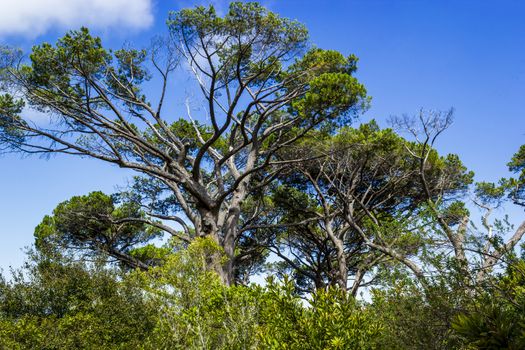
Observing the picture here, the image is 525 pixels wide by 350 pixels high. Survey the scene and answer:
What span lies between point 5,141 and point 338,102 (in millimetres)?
11818

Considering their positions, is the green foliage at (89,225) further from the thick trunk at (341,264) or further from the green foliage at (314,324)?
the green foliage at (314,324)

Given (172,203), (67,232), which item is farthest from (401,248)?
(67,232)

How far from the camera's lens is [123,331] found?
11938mm

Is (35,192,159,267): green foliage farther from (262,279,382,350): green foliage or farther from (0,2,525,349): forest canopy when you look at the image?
(262,279,382,350): green foliage

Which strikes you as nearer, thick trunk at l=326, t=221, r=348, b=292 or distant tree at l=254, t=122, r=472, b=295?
distant tree at l=254, t=122, r=472, b=295

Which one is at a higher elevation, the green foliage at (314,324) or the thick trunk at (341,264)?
the thick trunk at (341,264)

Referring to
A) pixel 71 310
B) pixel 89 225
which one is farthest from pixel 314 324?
pixel 89 225

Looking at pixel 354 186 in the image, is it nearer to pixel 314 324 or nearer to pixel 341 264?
pixel 341 264

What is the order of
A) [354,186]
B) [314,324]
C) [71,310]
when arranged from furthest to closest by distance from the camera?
[354,186]
[71,310]
[314,324]

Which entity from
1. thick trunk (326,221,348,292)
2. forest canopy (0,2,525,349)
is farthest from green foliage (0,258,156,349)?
A: thick trunk (326,221,348,292)

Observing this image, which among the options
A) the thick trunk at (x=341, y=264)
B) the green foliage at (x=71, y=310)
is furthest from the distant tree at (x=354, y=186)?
the green foliage at (x=71, y=310)

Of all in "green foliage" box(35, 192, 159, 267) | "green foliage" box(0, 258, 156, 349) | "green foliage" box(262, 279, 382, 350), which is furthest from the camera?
"green foliage" box(35, 192, 159, 267)

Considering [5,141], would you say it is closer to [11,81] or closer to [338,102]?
[11,81]

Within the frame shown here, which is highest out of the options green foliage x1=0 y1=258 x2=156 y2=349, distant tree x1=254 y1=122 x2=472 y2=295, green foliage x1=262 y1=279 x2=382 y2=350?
distant tree x1=254 y1=122 x2=472 y2=295
